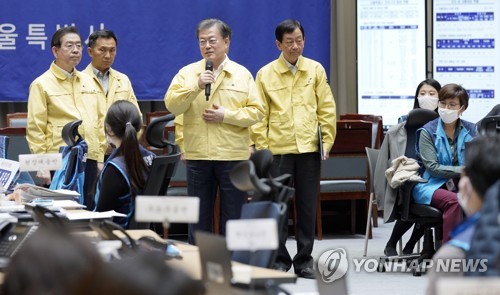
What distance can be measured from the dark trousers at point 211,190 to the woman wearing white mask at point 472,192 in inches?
115

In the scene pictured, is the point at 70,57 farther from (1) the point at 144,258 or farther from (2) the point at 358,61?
(1) the point at 144,258

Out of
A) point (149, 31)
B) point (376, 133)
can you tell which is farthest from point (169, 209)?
point (149, 31)

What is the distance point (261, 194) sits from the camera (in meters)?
3.07

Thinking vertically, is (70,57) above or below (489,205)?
above

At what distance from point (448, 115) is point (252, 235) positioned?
3.44 metres

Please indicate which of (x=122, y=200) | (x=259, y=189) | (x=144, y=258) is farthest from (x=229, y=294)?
(x=122, y=200)

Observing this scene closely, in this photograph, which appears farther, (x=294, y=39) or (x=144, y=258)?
(x=294, y=39)

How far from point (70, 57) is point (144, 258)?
14.8 ft

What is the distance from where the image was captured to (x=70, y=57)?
Answer: 18.7 feet

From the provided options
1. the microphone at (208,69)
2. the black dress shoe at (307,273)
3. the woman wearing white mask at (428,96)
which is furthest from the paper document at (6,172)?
the woman wearing white mask at (428,96)

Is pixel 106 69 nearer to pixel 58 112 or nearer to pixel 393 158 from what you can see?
pixel 58 112

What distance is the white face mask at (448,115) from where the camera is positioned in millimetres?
5656

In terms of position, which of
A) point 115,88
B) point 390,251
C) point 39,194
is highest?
point 115,88

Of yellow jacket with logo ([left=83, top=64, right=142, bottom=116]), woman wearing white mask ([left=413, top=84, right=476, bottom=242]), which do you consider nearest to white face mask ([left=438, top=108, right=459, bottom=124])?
woman wearing white mask ([left=413, top=84, right=476, bottom=242])
